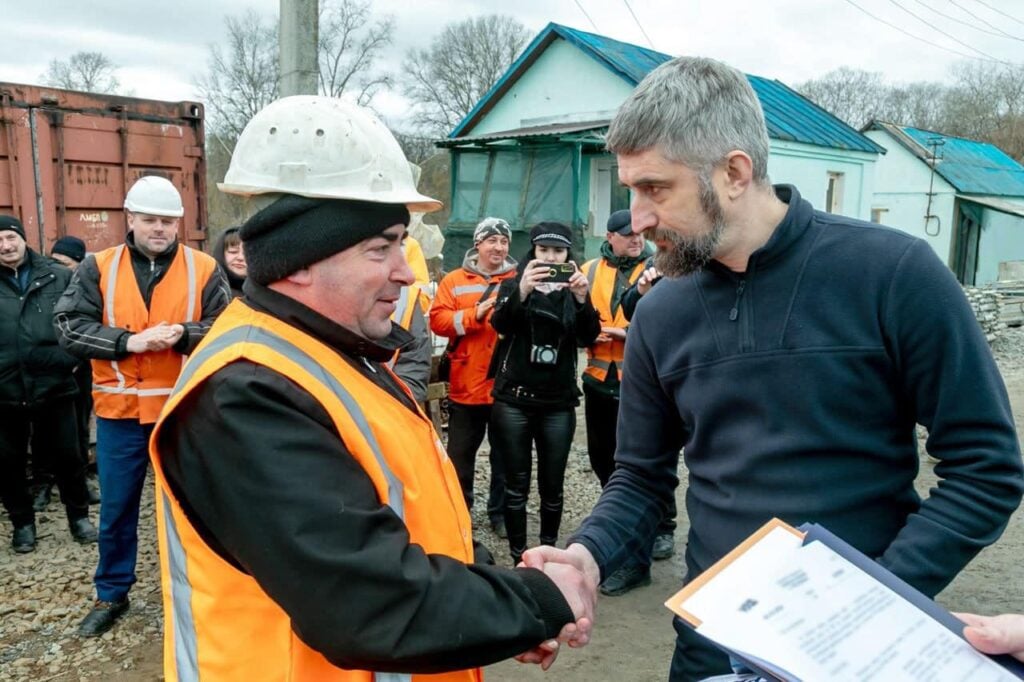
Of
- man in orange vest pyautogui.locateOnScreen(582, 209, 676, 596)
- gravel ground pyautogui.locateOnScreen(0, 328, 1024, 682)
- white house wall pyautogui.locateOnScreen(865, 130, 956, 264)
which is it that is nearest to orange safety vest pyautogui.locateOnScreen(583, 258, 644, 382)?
man in orange vest pyautogui.locateOnScreen(582, 209, 676, 596)

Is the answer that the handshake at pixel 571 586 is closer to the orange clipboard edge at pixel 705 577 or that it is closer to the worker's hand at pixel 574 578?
the worker's hand at pixel 574 578

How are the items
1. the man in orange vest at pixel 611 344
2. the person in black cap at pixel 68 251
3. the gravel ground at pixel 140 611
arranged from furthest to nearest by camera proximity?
the person in black cap at pixel 68 251 < the man in orange vest at pixel 611 344 < the gravel ground at pixel 140 611

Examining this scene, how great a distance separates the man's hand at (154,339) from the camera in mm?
4070

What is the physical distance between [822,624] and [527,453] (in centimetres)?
359

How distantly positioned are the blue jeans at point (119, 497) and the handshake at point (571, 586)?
2.92 m

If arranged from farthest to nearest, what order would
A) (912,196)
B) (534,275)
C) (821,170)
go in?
1. (912,196)
2. (821,170)
3. (534,275)

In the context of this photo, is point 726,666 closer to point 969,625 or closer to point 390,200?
point 969,625

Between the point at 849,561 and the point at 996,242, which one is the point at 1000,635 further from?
the point at 996,242

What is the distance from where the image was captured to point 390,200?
162cm

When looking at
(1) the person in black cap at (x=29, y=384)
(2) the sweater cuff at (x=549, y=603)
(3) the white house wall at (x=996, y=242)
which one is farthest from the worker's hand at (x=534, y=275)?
(3) the white house wall at (x=996, y=242)

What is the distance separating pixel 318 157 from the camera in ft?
5.24

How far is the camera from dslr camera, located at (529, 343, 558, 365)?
4.78 meters

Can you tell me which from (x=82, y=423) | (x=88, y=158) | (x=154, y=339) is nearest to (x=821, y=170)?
(x=88, y=158)

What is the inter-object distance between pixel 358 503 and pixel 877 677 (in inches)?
35.8
